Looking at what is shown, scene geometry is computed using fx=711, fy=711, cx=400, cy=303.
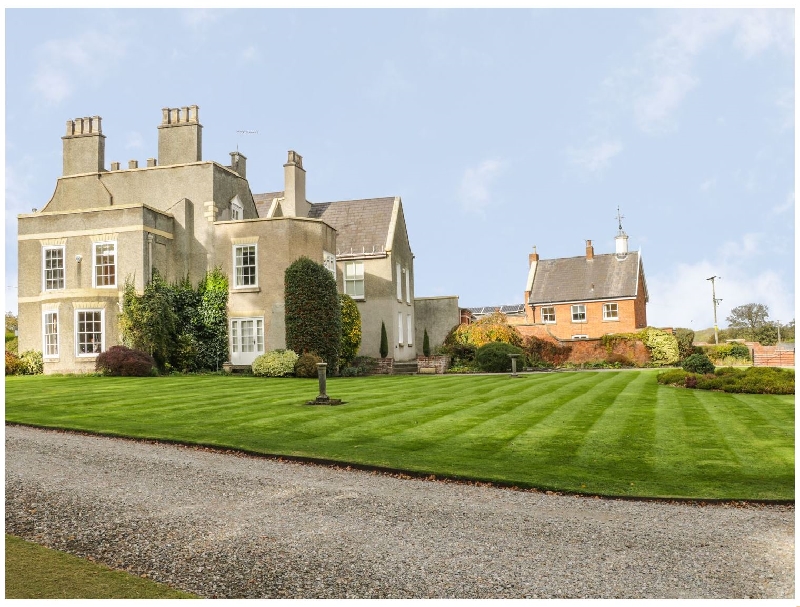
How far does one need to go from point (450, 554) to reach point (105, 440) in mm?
8727

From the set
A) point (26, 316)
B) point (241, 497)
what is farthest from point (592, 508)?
point (26, 316)

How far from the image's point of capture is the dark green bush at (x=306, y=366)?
29.2 m

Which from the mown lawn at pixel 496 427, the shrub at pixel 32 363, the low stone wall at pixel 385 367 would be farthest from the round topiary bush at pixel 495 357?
the shrub at pixel 32 363

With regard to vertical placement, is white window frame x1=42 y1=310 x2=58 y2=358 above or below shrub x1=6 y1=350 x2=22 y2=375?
above

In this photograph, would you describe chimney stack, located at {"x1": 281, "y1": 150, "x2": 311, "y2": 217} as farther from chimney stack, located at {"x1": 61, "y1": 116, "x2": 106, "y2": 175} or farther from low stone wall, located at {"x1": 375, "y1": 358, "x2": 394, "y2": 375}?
low stone wall, located at {"x1": 375, "y1": 358, "x2": 394, "y2": 375}

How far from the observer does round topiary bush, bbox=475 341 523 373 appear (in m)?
35.5

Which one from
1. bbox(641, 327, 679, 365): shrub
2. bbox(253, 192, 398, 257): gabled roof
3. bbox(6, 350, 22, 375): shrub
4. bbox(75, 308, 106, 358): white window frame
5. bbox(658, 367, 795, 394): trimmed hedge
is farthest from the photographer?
bbox(641, 327, 679, 365): shrub

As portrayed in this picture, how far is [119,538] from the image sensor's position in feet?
26.3

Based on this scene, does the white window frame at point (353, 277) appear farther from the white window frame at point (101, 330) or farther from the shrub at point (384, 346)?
the white window frame at point (101, 330)

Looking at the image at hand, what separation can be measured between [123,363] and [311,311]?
799cm

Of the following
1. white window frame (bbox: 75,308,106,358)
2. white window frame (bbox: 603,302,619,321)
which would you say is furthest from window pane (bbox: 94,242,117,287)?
white window frame (bbox: 603,302,619,321)

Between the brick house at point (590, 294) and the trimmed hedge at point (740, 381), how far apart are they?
2614cm

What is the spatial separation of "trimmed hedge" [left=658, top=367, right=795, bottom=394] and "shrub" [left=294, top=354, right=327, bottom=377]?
532 inches

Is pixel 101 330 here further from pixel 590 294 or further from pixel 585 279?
pixel 585 279
